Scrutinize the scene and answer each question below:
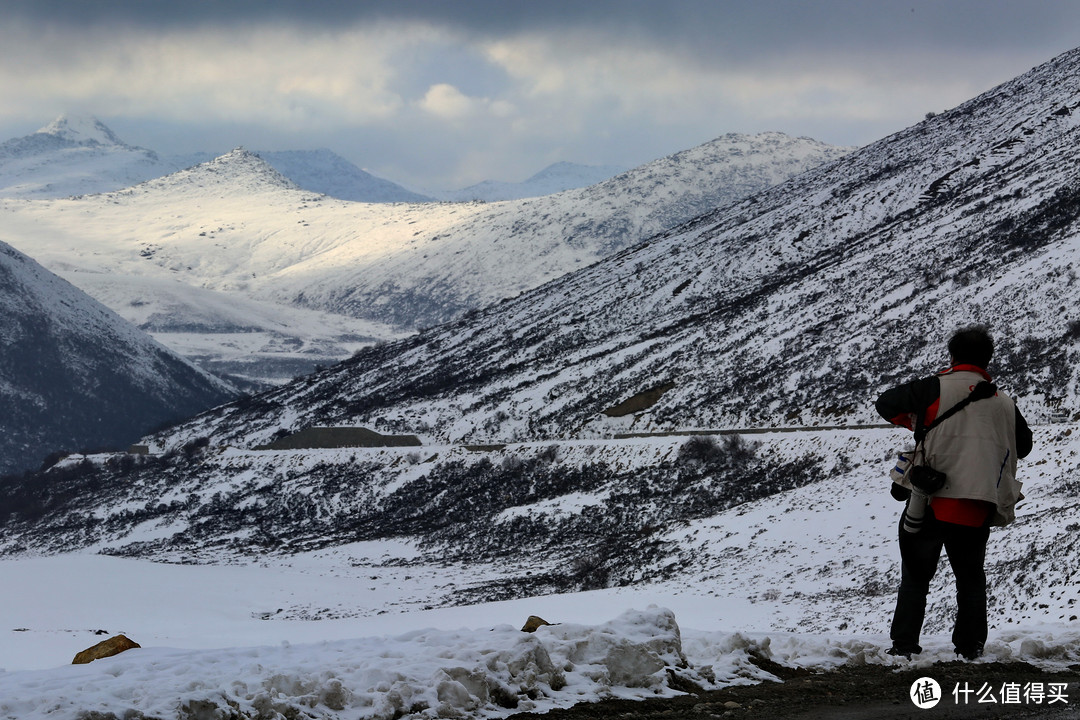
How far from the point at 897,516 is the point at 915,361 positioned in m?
28.8

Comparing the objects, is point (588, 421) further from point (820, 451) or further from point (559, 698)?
point (559, 698)

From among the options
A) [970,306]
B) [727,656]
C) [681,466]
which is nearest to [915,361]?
[970,306]

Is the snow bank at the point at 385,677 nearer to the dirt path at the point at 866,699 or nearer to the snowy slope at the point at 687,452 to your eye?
the snowy slope at the point at 687,452

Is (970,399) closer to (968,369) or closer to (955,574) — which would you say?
(968,369)

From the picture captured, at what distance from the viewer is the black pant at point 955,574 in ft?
29.9

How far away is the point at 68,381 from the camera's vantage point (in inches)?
7136

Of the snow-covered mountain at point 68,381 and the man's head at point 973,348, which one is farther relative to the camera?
the snow-covered mountain at point 68,381

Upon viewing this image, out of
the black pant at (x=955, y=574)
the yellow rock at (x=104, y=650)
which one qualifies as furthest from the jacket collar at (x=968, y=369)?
the yellow rock at (x=104, y=650)

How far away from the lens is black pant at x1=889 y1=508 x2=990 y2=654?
9.10 meters

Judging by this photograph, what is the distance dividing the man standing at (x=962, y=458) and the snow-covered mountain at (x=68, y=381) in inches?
6620

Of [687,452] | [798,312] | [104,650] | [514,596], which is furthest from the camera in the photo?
[798,312]

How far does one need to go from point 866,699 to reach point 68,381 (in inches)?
7518

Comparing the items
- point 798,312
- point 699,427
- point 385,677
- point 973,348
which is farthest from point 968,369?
point 798,312

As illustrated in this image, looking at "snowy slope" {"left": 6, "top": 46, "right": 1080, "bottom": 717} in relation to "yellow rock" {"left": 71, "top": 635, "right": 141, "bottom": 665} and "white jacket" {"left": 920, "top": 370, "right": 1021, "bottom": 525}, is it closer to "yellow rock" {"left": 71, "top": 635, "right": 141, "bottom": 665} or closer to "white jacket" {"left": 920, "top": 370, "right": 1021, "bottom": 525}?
"yellow rock" {"left": 71, "top": 635, "right": 141, "bottom": 665}
